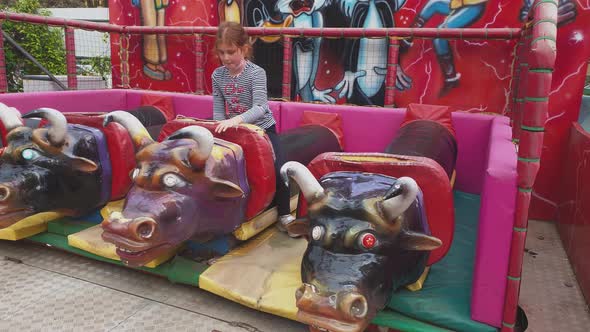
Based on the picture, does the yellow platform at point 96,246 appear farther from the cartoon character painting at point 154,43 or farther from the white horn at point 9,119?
the cartoon character painting at point 154,43

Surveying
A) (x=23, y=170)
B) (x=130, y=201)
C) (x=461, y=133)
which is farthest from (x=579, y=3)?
(x=23, y=170)

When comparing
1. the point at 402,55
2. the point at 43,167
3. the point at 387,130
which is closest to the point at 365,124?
the point at 387,130

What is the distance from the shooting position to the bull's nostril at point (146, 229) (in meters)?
1.97

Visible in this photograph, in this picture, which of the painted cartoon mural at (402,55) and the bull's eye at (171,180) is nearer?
the bull's eye at (171,180)

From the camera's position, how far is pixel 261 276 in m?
2.37

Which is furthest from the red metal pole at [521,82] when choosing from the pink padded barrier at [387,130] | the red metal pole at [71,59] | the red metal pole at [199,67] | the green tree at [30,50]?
the green tree at [30,50]

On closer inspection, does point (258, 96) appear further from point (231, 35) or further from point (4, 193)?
point (4, 193)

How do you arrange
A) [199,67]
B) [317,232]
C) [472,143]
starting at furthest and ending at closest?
[199,67] < [472,143] < [317,232]

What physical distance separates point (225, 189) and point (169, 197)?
0.92 feet

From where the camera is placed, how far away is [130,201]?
2111 millimetres

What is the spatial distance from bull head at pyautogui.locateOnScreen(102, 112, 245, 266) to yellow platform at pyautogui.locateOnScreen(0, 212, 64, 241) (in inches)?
46.6

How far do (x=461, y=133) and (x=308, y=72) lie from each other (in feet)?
8.77

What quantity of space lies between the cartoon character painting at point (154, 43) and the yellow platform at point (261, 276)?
4.88 m

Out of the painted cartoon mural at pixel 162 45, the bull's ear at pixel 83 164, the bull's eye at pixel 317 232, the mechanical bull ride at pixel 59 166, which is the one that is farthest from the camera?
the painted cartoon mural at pixel 162 45
